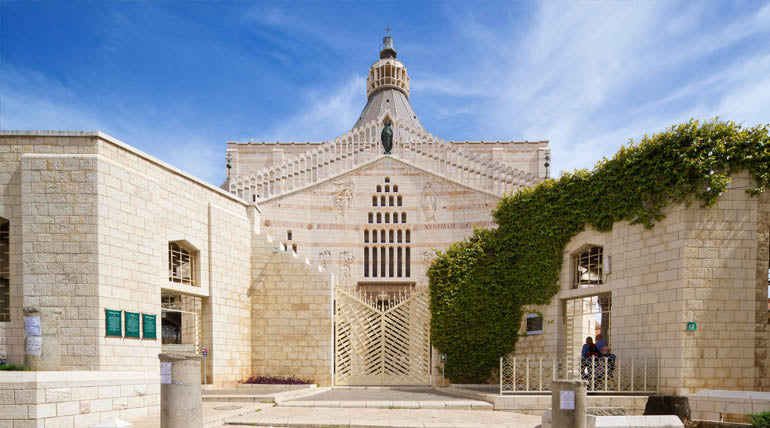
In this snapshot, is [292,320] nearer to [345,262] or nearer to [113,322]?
[113,322]

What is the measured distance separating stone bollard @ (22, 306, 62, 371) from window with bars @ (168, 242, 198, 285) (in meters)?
3.40

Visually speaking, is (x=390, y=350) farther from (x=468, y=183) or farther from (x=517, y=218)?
(x=468, y=183)

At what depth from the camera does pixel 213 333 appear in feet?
46.1

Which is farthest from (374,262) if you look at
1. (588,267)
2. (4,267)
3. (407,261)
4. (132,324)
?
(4,267)

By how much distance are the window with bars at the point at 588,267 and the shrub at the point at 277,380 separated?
9089 mm

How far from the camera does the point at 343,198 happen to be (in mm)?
28969

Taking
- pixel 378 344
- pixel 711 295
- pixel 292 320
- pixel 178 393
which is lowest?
pixel 378 344

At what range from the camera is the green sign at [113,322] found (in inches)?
417

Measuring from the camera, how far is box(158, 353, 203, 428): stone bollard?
24.1 ft

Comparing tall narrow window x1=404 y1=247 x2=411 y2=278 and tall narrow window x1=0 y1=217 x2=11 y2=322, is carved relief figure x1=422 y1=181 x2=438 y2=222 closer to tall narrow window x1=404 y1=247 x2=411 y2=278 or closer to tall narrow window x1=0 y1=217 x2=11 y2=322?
tall narrow window x1=404 y1=247 x2=411 y2=278

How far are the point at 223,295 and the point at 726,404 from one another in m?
13.0

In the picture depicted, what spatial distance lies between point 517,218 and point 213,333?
10.1m

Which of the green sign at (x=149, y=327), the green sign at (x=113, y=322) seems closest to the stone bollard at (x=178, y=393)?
the green sign at (x=113, y=322)

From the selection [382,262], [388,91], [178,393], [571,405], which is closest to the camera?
[571,405]
